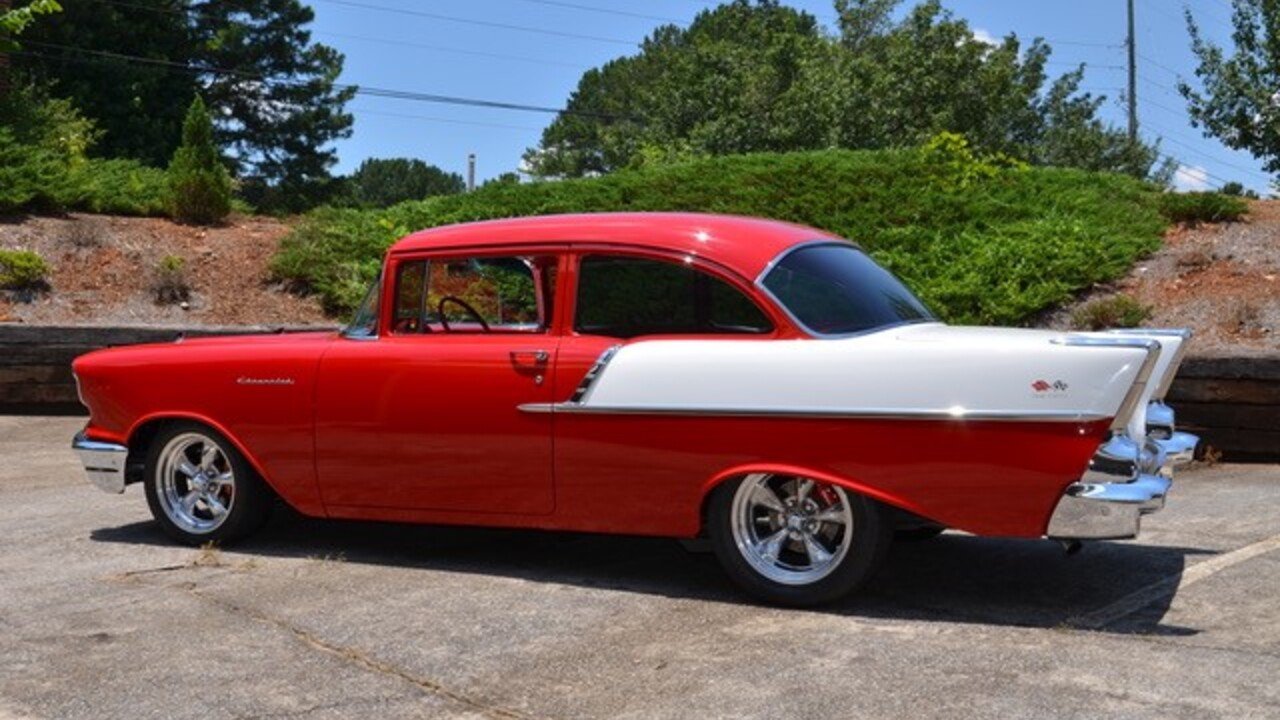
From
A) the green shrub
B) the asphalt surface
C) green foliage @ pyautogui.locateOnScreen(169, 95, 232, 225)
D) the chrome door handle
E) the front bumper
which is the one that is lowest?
the asphalt surface

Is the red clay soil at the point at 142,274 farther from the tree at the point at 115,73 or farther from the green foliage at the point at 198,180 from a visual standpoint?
the tree at the point at 115,73

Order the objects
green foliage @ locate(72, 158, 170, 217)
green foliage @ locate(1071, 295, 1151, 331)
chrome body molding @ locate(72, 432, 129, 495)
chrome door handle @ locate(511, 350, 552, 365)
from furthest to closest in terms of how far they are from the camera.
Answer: green foliage @ locate(72, 158, 170, 217)
green foliage @ locate(1071, 295, 1151, 331)
chrome body molding @ locate(72, 432, 129, 495)
chrome door handle @ locate(511, 350, 552, 365)

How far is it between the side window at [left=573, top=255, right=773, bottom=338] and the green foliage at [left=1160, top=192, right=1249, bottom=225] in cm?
1042

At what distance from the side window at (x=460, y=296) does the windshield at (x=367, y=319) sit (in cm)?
12

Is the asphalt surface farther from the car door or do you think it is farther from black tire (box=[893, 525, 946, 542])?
the car door

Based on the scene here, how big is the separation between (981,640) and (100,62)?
37776 millimetres

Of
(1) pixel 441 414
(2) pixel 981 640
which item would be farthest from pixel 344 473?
(2) pixel 981 640

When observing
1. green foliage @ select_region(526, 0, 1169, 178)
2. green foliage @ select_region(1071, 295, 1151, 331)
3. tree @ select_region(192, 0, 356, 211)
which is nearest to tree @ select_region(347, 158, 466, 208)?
green foliage @ select_region(526, 0, 1169, 178)

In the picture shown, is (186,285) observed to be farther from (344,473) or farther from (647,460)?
(647,460)

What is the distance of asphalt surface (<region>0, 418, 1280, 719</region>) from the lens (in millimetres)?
4801

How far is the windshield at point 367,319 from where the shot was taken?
22.8 ft

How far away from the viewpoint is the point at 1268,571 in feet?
21.3

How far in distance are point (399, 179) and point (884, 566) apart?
126 meters

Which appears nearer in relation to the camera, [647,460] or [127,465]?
[647,460]
